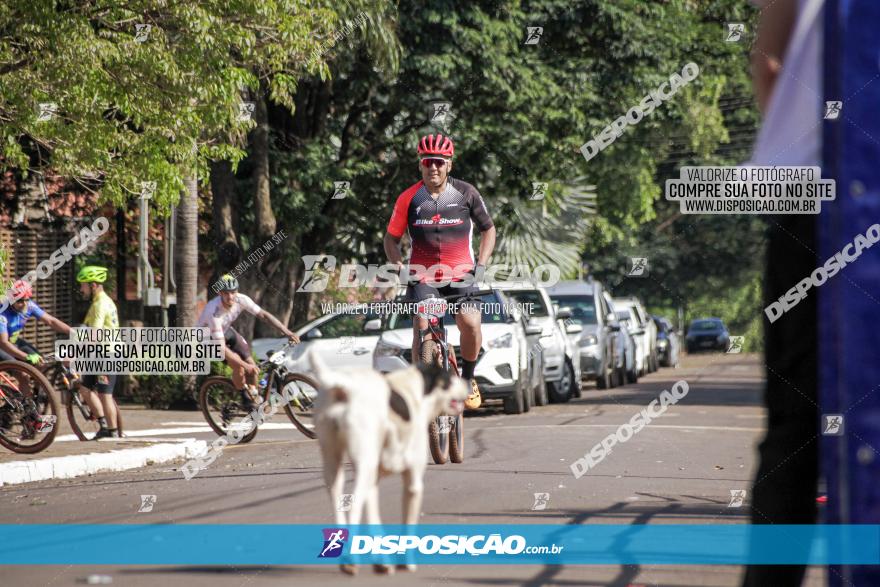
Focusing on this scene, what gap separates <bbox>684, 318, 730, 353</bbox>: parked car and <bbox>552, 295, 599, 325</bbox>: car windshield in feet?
113

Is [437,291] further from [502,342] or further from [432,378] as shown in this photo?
[502,342]

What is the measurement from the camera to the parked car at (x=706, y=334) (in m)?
62.5

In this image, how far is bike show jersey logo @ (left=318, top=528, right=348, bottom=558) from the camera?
7.88ft

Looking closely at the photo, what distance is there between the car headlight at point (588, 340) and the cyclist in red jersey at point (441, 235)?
795 inches

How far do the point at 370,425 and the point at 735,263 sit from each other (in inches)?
2244

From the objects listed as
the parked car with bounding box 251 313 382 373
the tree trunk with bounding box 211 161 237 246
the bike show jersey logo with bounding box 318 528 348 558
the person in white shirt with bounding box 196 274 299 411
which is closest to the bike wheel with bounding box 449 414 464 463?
the person in white shirt with bounding box 196 274 299 411

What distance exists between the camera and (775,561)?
356cm

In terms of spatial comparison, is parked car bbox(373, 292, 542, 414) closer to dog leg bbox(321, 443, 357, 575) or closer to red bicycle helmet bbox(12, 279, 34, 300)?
red bicycle helmet bbox(12, 279, 34, 300)

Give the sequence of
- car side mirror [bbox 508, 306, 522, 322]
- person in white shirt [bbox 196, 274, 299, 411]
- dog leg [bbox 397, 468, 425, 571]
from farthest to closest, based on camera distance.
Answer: car side mirror [bbox 508, 306, 522, 322], person in white shirt [bbox 196, 274, 299, 411], dog leg [bbox 397, 468, 425, 571]

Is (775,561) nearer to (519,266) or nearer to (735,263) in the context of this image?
(519,266)

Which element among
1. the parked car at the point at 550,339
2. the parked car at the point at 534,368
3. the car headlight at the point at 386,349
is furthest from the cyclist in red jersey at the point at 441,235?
the parked car at the point at 550,339

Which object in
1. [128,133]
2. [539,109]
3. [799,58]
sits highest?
[539,109]

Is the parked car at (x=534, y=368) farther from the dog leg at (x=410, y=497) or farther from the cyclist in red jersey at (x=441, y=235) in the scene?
the dog leg at (x=410, y=497)

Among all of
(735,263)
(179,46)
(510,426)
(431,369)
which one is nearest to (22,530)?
(431,369)
